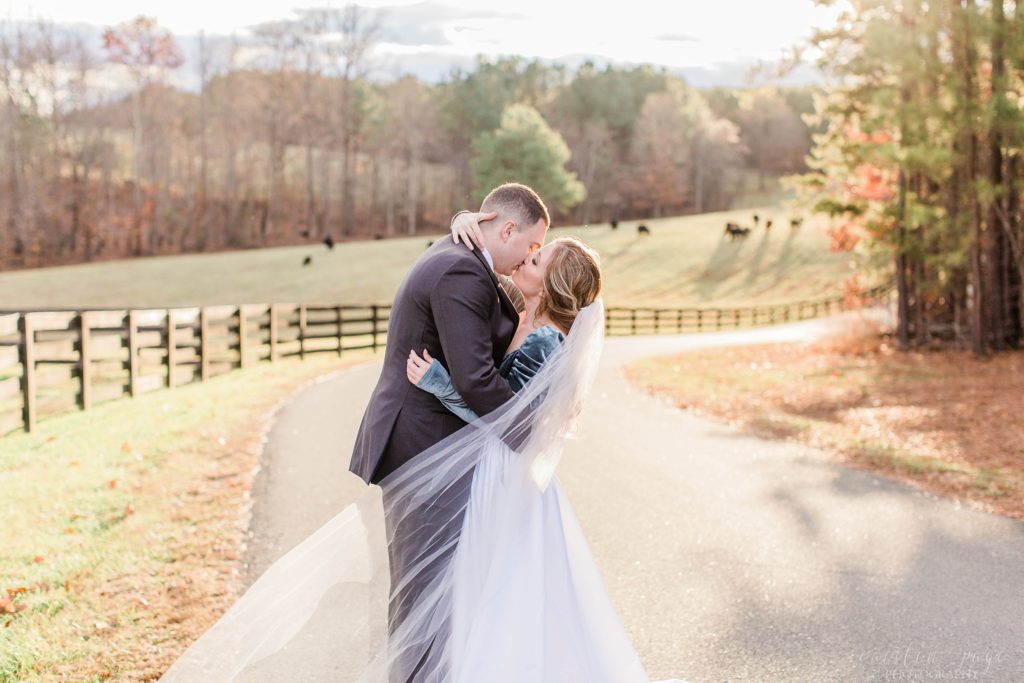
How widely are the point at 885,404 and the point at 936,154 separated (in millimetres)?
5922

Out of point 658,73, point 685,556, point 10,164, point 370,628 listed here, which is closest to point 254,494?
point 685,556

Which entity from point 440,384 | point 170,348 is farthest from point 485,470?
point 170,348

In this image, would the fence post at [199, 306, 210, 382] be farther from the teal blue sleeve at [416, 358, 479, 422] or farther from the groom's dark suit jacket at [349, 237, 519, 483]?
the teal blue sleeve at [416, 358, 479, 422]

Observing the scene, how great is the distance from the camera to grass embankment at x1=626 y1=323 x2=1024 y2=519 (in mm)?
9492

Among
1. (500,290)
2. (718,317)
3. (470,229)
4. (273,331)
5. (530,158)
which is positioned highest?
(530,158)

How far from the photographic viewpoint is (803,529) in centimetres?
714

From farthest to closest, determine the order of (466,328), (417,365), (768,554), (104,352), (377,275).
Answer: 1. (377,275)
2. (104,352)
3. (768,554)
4. (417,365)
5. (466,328)

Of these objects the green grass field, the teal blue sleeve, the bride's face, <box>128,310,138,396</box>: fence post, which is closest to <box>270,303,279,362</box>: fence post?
<box>128,310,138,396</box>: fence post

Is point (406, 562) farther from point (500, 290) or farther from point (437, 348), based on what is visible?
point (500, 290)

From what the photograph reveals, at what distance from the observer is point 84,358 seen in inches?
476

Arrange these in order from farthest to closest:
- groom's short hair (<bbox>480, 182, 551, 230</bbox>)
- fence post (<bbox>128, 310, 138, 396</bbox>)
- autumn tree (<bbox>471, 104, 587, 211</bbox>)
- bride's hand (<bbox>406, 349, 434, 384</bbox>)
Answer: autumn tree (<bbox>471, 104, 587, 211</bbox>), fence post (<bbox>128, 310, 138, 396</bbox>), groom's short hair (<bbox>480, 182, 551, 230</bbox>), bride's hand (<bbox>406, 349, 434, 384</bbox>)

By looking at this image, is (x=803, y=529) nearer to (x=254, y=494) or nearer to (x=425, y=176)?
(x=254, y=494)

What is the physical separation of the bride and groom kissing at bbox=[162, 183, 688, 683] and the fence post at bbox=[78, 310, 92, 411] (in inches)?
365

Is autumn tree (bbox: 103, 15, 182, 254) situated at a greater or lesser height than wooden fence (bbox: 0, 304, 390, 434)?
greater
